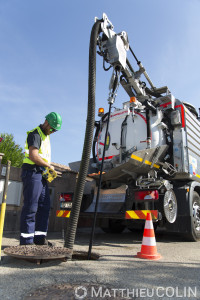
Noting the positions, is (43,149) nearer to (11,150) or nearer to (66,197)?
(66,197)

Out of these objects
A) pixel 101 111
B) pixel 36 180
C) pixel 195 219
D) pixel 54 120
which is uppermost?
pixel 101 111

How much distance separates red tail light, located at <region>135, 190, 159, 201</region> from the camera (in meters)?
4.29

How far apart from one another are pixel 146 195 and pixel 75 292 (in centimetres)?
266

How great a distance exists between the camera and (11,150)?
18312mm

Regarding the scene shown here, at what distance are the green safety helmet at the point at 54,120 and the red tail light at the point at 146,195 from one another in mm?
1986

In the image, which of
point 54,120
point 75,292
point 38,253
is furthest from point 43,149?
point 75,292

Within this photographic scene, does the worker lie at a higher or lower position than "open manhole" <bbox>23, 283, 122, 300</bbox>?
higher

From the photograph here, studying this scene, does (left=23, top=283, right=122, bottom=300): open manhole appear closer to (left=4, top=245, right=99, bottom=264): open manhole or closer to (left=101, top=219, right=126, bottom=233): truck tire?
(left=4, top=245, right=99, bottom=264): open manhole

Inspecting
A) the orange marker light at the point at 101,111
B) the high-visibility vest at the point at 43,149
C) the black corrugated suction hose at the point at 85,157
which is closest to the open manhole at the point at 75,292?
the black corrugated suction hose at the point at 85,157

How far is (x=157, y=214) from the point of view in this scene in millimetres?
4160

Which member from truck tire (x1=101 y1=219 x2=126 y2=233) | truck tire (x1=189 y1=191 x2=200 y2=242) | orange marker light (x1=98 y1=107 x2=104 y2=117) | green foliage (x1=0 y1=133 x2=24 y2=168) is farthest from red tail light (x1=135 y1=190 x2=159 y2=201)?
green foliage (x1=0 y1=133 x2=24 y2=168)

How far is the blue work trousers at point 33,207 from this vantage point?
10.0 ft

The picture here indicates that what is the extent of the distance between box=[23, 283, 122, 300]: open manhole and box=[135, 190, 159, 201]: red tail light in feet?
7.89

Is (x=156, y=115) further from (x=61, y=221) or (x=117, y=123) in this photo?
(x=61, y=221)
